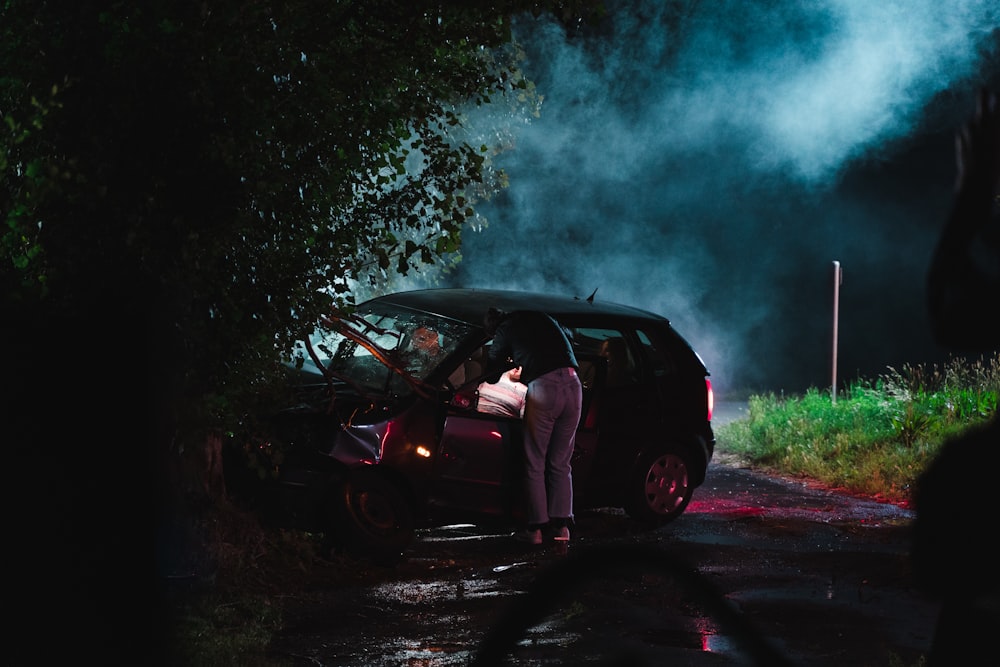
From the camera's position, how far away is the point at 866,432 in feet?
47.6

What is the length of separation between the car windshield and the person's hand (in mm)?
6713

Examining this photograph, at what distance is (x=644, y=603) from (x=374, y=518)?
1.92 meters

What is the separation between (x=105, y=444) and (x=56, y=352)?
22.3 inches

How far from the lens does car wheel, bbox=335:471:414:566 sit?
27.4ft

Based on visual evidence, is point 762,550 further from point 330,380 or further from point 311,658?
point 311,658

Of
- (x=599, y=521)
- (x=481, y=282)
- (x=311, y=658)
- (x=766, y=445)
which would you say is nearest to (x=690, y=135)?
(x=481, y=282)

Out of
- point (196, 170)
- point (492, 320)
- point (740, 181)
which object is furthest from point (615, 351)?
point (740, 181)

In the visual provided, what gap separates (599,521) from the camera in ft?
34.8

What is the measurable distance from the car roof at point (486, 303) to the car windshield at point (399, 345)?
125mm

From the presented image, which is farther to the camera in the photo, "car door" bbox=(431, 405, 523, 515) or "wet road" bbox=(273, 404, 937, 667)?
"car door" bbox=(431, 405, 523, 515)

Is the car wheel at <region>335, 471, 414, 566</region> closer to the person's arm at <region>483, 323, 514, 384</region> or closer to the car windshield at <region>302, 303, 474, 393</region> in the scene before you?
the car windshield at <region>302, 303, 474, 393</region>

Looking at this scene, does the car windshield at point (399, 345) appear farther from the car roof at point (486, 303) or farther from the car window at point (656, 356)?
A: the car window at point (656, 356)

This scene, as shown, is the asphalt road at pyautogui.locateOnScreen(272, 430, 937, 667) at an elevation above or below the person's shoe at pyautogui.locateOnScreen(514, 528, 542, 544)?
below

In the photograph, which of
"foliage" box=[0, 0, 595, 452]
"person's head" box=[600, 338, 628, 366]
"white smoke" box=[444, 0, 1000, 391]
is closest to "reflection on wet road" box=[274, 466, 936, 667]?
"person's head" box=[600, 338, 628, 366]
